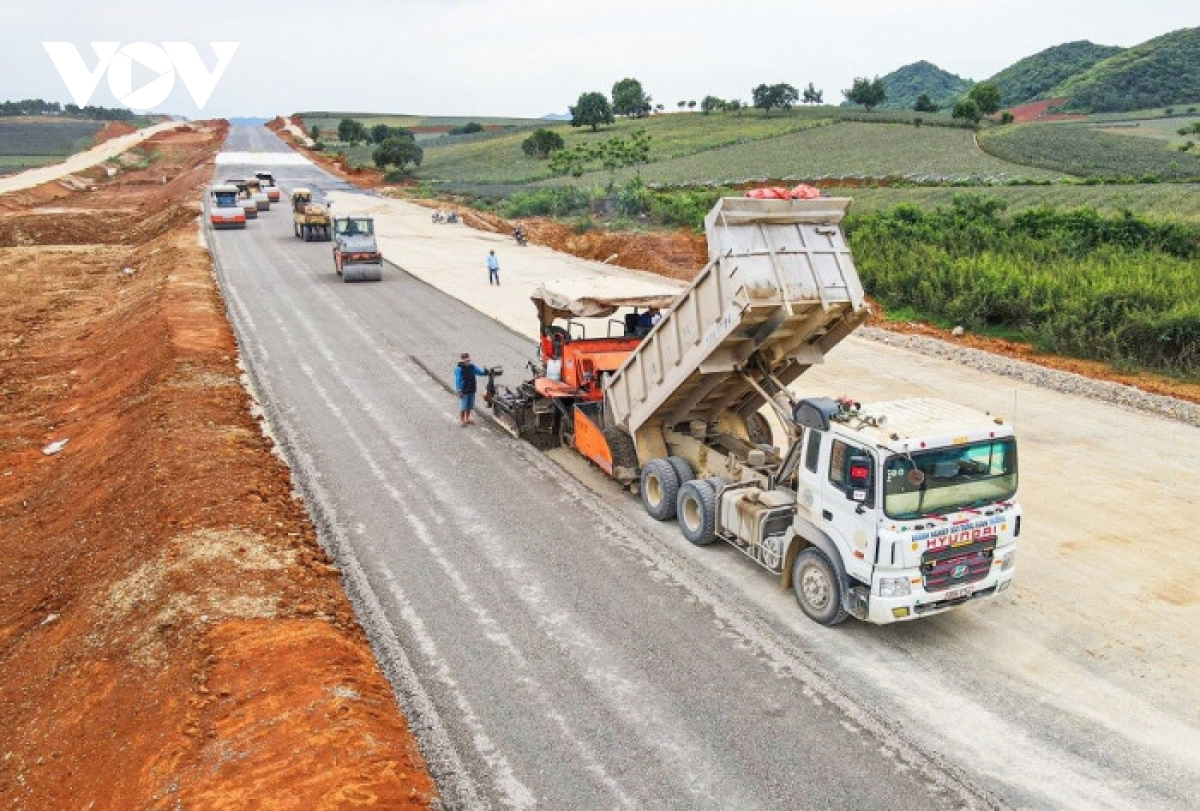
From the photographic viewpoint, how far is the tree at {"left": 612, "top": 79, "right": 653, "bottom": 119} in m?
145

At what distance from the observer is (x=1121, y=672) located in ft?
30.6

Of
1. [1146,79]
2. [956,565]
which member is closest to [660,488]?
[956,565]

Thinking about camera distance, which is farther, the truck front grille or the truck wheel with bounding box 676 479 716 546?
the truck wheel with bounding box 676 479 716 546

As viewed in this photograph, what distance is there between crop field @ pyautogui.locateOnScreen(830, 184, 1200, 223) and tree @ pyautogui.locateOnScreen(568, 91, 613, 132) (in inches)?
3079

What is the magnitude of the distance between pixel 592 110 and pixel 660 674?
403 ft

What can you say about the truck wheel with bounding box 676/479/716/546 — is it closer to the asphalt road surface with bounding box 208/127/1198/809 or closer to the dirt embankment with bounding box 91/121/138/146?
the asphalt road surface with bounding box 208/127/1198/809

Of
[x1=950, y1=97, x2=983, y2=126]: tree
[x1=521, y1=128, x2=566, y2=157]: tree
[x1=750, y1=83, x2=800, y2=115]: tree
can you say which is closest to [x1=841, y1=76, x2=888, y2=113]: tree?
[x1=750, y1=83, x2=800, y2=115]: tree

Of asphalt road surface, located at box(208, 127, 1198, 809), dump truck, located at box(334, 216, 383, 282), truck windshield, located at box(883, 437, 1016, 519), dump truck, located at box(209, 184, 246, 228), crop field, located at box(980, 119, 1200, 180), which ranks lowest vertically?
asphalt road surface, located at box(208, 127, 1198, 809)

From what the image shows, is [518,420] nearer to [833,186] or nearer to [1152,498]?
[1152,498]

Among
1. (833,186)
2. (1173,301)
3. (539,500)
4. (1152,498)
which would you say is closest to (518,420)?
(539,500)

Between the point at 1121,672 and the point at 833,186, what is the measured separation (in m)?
52.8

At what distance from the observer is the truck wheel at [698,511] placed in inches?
463

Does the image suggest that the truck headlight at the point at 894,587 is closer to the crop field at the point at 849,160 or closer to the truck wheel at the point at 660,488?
the truck wheel at the point at 660,488

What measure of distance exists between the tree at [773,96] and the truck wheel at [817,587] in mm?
120155
